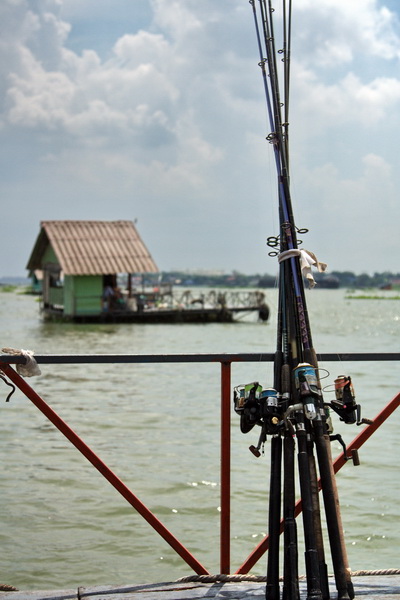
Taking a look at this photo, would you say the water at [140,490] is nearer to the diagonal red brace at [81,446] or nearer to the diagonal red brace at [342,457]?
the diagonal red brace at [342,457]

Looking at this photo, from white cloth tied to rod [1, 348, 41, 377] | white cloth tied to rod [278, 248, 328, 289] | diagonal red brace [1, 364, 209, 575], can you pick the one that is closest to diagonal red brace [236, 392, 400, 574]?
diagonal red brace [1, 364, 209, 575]

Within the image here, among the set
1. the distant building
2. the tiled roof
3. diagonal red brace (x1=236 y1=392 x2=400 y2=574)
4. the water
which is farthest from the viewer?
the distant building

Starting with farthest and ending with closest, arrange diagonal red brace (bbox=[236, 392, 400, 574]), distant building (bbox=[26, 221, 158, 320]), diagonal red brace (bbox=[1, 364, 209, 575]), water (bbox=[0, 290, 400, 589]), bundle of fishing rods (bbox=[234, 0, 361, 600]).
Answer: distant building (bbox=[26, 221, 158, 320]) < water (bbox=[0, 290, 400, 589]) < diagonal red brace (bbox=[236, 392, 400, 574]) < diagonal red brace (bbox=[1, 364, 209, 575]) < bundle of fishing rods (bbox=[234, 0, 361, 600])

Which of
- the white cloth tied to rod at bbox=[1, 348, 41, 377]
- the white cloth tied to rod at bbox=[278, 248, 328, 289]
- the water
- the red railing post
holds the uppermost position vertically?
the white cloth tied to rod at bbox=[278, 248, 328, 289]

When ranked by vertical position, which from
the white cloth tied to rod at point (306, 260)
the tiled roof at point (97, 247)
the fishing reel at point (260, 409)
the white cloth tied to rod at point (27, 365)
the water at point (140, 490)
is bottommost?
the water at point (140, 490)

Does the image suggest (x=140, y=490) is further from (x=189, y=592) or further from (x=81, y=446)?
(x=189, y=592)

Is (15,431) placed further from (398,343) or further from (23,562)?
(398,343)

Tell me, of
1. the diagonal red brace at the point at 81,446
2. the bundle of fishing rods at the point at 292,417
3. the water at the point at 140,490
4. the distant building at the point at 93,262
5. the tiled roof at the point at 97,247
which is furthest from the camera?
the distant building at the point at 93,262

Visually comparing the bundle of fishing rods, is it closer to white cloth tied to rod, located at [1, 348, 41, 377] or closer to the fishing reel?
the fishing reel

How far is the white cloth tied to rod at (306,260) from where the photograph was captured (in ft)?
9.73

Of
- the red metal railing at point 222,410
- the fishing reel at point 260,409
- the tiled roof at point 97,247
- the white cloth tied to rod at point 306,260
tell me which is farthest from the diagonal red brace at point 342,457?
the tiled roof at point 97,247

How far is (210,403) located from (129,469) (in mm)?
5868

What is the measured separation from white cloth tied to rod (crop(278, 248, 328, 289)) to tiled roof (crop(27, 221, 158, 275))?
35.4m

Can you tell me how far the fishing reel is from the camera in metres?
2.85
